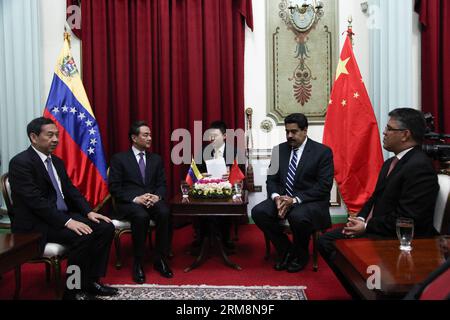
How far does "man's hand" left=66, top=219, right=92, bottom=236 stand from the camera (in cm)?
267

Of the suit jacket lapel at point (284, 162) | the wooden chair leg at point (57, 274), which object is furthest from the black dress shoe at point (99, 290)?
the suit jacket lapel at point (284, 162)

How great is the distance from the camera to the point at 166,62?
4594 millimetres

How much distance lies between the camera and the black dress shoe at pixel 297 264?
10.7 feet

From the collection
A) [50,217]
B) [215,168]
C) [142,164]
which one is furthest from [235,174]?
[50,217]

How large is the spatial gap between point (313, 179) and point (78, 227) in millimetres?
2020

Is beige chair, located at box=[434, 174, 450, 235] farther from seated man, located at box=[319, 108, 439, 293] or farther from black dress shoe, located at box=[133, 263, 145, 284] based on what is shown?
black dress shoe, located at box=[133, 263, 145, 284]

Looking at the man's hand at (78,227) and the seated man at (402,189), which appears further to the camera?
the man's hand at (78,227)

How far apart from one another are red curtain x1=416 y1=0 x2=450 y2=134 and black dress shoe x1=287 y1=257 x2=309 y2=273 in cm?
242

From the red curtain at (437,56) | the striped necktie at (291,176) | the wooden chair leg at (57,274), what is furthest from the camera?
the red curtain at (437,56)

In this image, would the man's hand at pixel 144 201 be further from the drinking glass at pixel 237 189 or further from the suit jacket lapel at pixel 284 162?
the suit jacket lapel at pixel 284 162

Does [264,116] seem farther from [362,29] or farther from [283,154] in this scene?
[362,29]

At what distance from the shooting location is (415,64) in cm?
458

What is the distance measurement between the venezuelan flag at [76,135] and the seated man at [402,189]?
2.52 meters

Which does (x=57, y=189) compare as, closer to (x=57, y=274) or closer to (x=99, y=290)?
(x=57, y=274)
